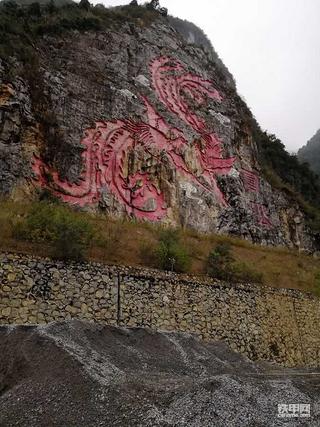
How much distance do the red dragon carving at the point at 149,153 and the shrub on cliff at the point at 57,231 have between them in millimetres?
3799

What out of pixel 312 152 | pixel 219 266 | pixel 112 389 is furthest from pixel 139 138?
pixel 312 152

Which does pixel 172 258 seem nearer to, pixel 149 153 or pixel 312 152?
pixel 149 153

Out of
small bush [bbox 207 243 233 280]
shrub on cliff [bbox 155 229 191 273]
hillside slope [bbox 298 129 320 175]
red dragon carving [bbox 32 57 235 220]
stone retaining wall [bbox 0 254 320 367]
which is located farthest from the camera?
hillside slope [bbox 298 129 320 175]

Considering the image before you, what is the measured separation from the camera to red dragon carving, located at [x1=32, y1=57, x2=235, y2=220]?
1538 centimetres

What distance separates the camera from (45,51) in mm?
18797

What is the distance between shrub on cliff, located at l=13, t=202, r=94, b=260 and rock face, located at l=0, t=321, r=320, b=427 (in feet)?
11.0

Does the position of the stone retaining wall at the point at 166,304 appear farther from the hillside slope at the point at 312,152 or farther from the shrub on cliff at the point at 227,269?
the hillside slope at the point at 312,152

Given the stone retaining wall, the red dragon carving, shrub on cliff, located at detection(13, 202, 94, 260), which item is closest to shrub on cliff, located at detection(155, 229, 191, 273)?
the stone retaining wall

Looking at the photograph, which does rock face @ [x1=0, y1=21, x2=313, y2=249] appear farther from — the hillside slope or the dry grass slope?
the hillside slope

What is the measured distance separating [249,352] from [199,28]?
45.2 m

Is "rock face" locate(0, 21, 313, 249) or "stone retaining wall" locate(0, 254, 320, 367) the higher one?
"rock face" locate(0, 21, 313, 249)

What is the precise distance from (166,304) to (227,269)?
2.46 metres

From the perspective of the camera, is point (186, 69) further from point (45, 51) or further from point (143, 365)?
point (143, 365)

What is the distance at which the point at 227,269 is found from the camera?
12133 millimetres
